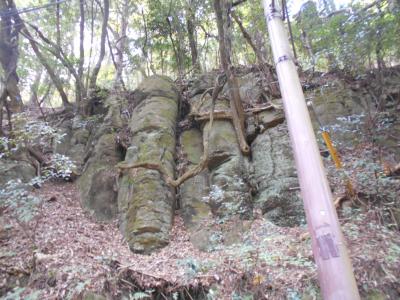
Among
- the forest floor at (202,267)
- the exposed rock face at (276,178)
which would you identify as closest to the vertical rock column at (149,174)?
the forest floor at (202,267)

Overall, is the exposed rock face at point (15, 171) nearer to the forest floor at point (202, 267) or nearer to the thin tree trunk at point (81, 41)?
the forest floor at point (202, 267)

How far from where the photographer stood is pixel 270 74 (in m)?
10.6

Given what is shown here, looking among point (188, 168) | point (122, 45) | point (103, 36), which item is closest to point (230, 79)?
point (188, 168)

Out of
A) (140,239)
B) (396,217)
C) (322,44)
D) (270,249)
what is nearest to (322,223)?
(270,249)

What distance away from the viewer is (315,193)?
276 centimetres

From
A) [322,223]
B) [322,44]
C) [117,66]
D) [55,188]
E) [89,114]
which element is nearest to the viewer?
[322,223]

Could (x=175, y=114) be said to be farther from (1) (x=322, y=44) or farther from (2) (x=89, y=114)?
(1) (x=322, y=44)

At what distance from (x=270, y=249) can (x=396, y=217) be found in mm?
2316

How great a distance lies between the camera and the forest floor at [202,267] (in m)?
4.52

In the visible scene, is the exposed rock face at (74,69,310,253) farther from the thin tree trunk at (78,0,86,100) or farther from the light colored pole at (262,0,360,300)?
the light colored pole at (262,0,360,300)

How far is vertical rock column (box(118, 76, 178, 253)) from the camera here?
725cm

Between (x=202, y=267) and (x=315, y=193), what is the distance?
3166 millimetres

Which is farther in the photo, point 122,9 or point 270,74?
point 122,9

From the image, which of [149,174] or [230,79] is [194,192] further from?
[230,79]
